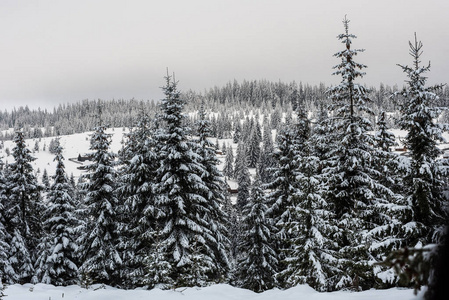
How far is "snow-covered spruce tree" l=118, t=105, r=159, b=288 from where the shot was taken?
20531 millimetres

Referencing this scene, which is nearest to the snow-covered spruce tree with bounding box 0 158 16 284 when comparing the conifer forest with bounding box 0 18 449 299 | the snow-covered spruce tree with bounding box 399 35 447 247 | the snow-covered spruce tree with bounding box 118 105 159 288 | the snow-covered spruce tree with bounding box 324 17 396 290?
the conifer forest with bounding box 0 18 449 299

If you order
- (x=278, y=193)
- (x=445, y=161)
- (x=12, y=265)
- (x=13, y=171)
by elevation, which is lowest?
(x=12, y=265)

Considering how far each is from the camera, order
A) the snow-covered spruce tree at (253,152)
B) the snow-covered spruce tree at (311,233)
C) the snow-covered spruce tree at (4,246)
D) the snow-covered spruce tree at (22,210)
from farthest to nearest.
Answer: the snow-covered spruce tree at (253,152) < the snow-covered spruce tree at (22,210) < the snow-covered spruce tree at (4,246) < the snow-covered spruce tree at (311,233)

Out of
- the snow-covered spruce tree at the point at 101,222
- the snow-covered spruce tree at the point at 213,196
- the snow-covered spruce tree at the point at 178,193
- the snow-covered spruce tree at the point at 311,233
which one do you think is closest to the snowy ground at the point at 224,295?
the snow-covered spruce tree at the point at 311,233

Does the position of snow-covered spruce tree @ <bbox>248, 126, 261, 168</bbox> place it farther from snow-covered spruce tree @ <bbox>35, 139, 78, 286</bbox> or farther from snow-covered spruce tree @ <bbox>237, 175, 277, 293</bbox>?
snow-covered spruce tree @ <bbox>35, 139, 78, 286</bbox>

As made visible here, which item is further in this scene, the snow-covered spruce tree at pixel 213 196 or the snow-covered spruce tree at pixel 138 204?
the snow-covered spruce tree at pixel 213 196

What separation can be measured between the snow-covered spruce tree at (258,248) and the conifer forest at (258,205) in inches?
4.1

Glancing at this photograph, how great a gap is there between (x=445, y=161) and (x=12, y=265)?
30.3 m

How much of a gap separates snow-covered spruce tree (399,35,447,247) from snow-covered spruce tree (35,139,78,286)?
72.7 ft

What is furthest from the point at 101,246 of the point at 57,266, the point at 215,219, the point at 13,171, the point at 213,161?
the point at 13,171

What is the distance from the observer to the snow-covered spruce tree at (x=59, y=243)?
2395cm

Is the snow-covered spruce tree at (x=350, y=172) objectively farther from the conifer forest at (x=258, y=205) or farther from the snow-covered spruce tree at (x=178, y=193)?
the snow-covered spruce tree at (x=178, y=193)

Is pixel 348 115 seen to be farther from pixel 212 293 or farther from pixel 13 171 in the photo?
pixel 13 171

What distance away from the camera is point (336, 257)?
1620 centimetres
